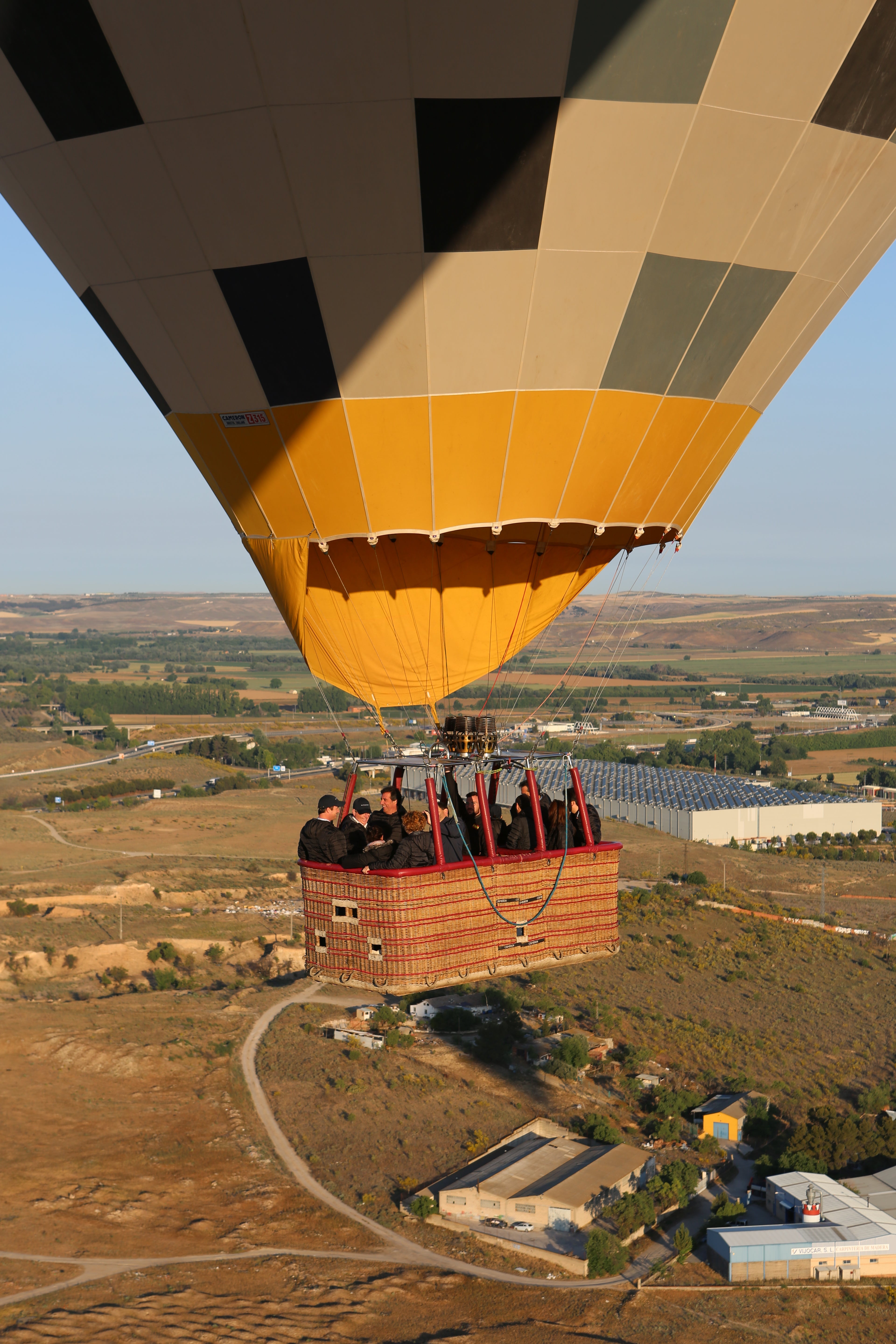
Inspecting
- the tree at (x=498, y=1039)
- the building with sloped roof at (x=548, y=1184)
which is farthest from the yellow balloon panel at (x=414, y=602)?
the tree at (x=498, y=1039)

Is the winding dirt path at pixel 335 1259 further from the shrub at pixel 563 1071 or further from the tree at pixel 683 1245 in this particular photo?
the shrub at pixel 563 1071

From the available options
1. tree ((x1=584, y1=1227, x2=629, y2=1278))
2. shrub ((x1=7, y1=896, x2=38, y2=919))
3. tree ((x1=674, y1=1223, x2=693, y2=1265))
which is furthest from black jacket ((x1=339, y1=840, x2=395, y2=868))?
shrub ((x1=7, y1=896, x2=38, y2=919))

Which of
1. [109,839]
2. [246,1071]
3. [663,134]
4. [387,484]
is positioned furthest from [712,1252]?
[109,839]

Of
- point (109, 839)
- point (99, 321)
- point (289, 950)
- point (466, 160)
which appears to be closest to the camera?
point (466, 160)

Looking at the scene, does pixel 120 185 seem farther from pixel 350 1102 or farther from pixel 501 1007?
pixel 501 1007

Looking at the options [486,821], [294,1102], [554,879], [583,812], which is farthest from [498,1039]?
[486,821]

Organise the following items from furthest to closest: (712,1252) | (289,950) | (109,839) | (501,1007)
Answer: (109,839) < (289,950) < (501,1007) < (712,1252)

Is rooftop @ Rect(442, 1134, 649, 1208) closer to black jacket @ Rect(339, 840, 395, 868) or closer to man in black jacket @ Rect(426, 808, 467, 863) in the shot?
man in black jacket @ Rect(426, 808, 467, 863)

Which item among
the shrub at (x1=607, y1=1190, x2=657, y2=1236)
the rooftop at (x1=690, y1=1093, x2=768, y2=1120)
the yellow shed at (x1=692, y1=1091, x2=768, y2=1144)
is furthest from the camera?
the rooftop at (x1=690, y1=1093, x2=768, y2=1120)
